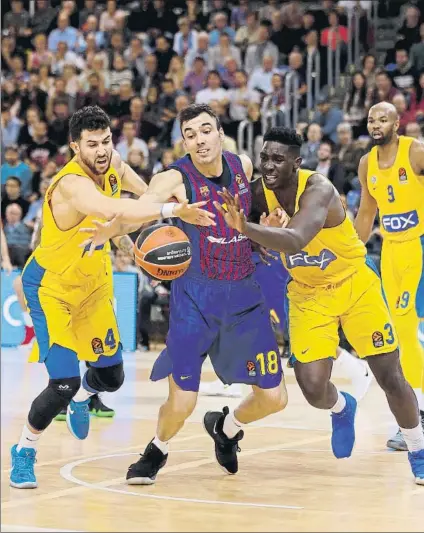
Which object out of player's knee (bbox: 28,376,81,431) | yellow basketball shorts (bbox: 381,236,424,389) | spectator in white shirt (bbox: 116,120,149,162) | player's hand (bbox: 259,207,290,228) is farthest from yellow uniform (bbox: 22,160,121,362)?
spectator in white shirt (bbox: 116,120,149,162)

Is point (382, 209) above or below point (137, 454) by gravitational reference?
above

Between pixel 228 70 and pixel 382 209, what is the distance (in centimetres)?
983

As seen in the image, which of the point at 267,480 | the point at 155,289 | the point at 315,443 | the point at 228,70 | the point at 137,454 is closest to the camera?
the point at 267,480

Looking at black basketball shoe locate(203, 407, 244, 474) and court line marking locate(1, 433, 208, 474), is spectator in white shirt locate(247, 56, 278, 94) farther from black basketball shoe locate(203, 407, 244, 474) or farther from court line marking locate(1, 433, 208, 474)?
black basketball shoe locate(203, 407, 244, 474)

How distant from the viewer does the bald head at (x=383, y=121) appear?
8336mm

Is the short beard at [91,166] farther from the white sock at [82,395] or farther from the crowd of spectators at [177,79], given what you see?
the crowd of spectators at [177,79]

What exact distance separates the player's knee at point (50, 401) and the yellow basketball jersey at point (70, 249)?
28.0 inches

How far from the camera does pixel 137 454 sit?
7645 millimetres

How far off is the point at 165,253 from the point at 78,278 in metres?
1.02

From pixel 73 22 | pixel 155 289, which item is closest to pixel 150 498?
pixel 155 289

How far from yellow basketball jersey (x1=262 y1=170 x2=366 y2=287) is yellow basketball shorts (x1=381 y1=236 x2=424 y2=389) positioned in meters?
1.58

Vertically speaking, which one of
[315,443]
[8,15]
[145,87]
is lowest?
[315,443]

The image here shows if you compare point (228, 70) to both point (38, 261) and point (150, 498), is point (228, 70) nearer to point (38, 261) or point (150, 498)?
point (38, 261)

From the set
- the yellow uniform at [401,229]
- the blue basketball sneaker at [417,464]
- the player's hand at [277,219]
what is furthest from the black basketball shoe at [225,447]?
the yellow uniform at [401,229]
